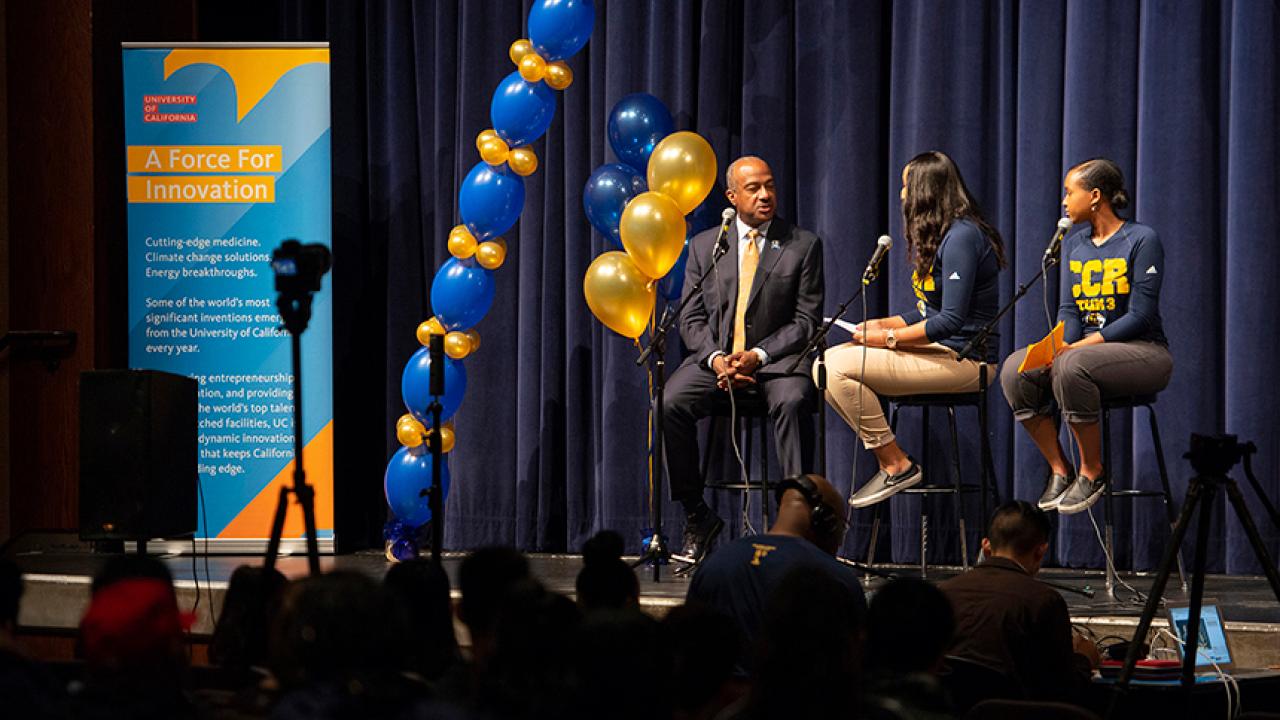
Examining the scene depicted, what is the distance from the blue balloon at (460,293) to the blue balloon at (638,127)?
0.83 meters

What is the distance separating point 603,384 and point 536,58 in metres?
1.55

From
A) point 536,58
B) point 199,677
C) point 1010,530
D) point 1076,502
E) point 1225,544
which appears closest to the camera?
point 199,677

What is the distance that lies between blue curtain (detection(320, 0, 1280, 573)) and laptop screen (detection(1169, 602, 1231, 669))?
1.68 meters

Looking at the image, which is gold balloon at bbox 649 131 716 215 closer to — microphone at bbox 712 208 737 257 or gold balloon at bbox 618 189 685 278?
gold balloon at bbox 618 189 685 278

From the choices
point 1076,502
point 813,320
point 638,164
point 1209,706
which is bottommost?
point 1209,706

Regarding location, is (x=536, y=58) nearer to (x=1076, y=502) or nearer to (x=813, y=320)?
(x=813, y=320)

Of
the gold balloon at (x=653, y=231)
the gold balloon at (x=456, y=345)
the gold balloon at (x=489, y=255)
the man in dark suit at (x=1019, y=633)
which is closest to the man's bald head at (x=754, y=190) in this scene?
the gold balloon at (x=653, y=231)

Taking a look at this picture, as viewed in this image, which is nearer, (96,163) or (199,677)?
(199,677)

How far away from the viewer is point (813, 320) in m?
5.61

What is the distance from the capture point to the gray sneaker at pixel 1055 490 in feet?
16.4

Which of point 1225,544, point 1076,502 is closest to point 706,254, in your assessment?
point 1076,502

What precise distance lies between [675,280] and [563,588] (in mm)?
1598

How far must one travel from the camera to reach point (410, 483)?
19.6ft

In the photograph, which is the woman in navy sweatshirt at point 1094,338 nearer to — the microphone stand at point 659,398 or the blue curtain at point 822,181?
the blue curtain at point 822,181
